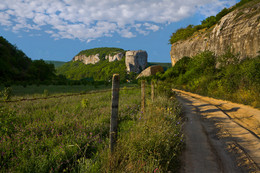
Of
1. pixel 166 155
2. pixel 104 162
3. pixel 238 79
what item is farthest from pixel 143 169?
pixel 238 79

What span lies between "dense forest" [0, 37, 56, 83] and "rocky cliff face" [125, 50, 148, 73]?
220 ft

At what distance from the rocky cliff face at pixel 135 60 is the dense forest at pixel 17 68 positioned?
220 ft

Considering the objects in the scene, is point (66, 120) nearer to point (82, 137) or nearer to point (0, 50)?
point (82, 137)

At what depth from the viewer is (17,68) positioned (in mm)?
Answer: 40188

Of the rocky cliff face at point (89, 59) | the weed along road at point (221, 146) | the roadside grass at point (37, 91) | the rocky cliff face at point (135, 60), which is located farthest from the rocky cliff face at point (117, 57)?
the weed along road at point (221, 146)

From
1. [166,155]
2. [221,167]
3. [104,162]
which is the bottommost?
[221,167]

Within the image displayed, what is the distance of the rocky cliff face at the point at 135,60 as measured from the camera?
113 m

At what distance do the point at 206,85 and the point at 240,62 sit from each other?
4.02 metres

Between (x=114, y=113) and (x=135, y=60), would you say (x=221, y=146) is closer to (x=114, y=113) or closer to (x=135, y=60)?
(x=114, y=113)

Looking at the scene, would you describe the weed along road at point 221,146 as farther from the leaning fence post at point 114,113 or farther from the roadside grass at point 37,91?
the roadside grass at point 37,91

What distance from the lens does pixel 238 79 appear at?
40.5 ft

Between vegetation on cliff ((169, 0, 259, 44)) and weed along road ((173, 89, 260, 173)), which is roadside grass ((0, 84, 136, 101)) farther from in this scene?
vegetation on cliff ((169, 0, 259, 44))

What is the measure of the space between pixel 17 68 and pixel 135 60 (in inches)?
3256

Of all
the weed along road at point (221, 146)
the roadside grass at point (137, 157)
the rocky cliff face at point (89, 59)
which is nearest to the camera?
the roadside grass at point (137, 157)
